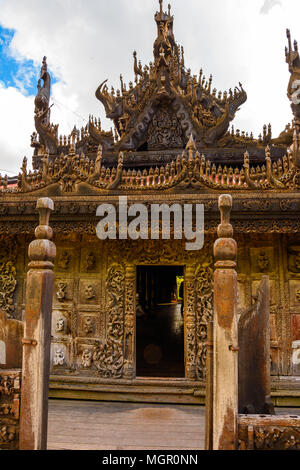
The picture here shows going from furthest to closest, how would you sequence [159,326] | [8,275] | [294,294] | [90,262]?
[159,326] < [8,275] < [90,262] < [294,294]

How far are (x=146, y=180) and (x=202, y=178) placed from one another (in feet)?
4.00

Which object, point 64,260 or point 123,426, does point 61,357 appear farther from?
point 123,426

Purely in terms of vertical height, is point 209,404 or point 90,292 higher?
point 90,292

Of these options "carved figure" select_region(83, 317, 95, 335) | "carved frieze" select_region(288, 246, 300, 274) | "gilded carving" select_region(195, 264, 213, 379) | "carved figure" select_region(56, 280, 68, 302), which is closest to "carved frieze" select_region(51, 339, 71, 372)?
"carved figure" select_region(83, 317, 95, 335)

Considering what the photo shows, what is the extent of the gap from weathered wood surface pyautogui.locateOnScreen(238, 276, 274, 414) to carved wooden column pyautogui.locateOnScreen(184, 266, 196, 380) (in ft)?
12.7

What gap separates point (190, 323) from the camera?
24.8ft

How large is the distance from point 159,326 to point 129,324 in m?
9.50

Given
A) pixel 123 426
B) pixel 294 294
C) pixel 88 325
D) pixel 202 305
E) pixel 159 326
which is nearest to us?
pixel 123 426

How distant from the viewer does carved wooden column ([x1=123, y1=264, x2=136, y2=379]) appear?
755 cm

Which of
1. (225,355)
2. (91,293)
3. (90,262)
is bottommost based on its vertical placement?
(225,355)

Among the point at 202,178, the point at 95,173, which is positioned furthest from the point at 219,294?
the point at 95,173

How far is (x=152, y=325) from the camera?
16984 mm

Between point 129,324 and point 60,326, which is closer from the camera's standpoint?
point 129,324

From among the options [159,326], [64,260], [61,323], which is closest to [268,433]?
[61,323]
